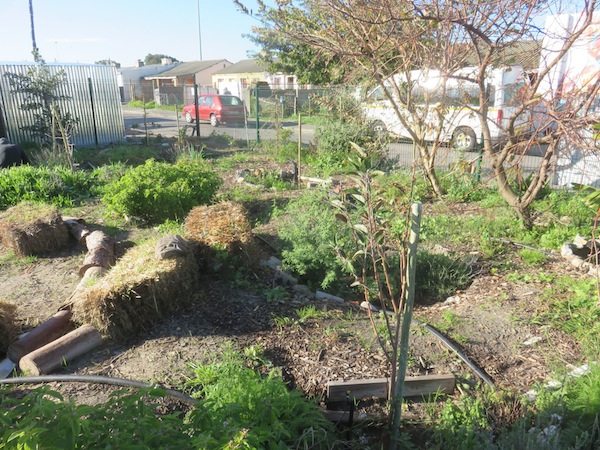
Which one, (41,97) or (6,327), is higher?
(41,97)

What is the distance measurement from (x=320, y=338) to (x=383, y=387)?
733mm

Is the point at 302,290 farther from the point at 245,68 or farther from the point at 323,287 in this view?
the point at 245,68

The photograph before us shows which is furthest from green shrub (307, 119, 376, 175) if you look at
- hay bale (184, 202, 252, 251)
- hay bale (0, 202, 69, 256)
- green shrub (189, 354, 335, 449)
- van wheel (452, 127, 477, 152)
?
green shrub (189, 354, 335, 449)

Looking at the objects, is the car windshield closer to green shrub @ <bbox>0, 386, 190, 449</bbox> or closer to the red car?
the red car

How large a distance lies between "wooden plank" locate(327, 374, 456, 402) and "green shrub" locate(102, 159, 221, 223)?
425 cm

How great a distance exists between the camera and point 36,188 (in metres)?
8.00

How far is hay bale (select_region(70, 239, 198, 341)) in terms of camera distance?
3.65m

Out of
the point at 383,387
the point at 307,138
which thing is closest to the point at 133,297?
the point at 383,387

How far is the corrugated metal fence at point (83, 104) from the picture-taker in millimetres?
13391

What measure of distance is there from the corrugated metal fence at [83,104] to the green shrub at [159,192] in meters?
8.86

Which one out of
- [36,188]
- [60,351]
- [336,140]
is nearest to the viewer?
[60,351]

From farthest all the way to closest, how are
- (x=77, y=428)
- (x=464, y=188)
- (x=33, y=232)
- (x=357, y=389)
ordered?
1. (x=464, y=188)
2. (x=33, y=232)
3. (x=357, y=389)
4. (x=77, y=428)

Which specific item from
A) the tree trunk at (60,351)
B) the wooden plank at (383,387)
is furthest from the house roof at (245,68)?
the wooden plank at (383,387)

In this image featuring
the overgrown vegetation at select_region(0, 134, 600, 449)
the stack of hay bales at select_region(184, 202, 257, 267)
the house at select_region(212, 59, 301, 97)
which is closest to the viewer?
the overgrown vegetation at select_region(0, 134, 600, 449)
